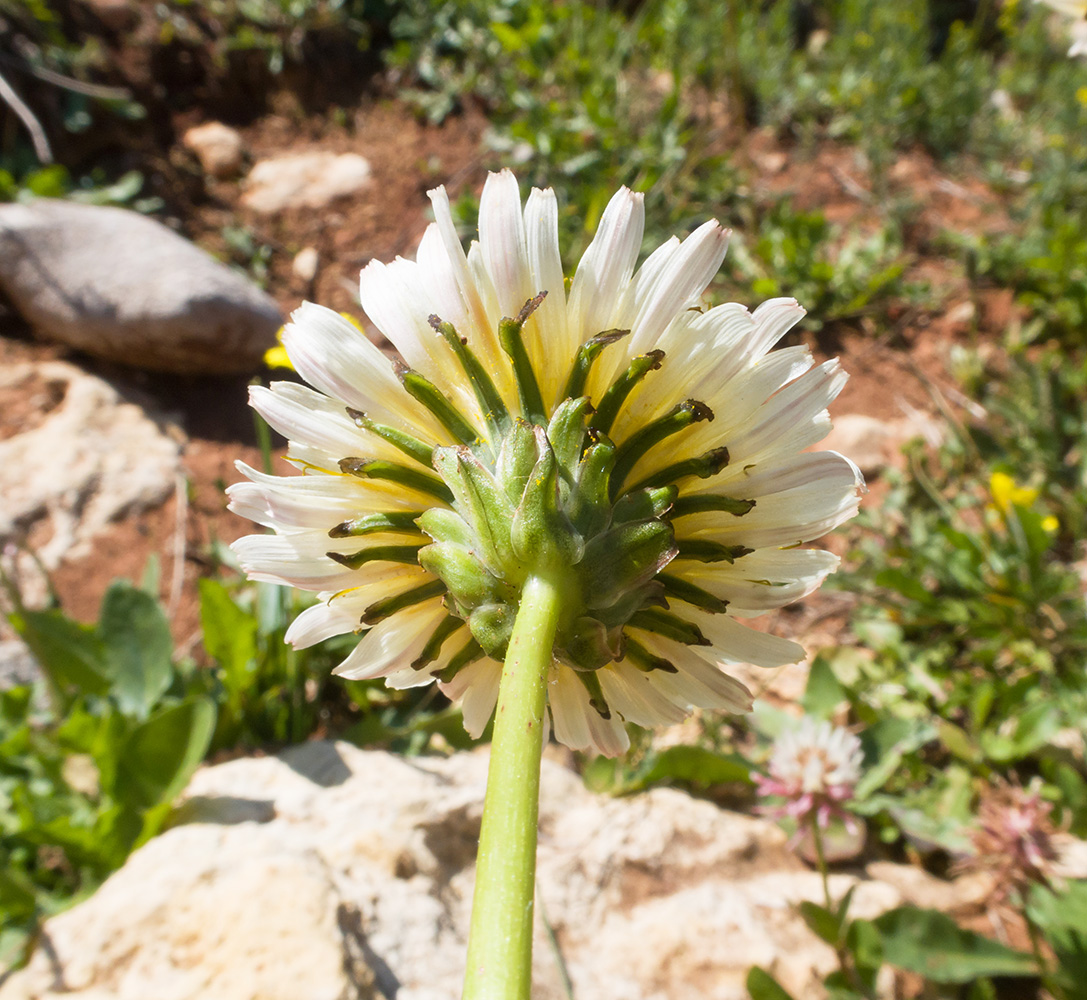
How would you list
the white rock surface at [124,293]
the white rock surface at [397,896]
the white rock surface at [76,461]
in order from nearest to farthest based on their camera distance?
the white rock surface at [397,896], the white rock surface at [76,461], the white rock surface at [124,293]

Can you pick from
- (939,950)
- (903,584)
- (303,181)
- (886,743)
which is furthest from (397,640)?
(303,181)

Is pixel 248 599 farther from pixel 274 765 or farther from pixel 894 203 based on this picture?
pixel 894 203

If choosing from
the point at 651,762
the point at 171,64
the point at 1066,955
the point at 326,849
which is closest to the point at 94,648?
the point at 326,849

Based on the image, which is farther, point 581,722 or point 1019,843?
point 1019,843

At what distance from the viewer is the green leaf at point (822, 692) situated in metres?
2.95

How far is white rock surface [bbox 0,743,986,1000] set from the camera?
1.96 meters

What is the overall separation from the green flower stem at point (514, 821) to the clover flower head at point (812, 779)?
148 cm

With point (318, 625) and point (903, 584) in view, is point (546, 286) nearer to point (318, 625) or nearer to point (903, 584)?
point (318, 625)

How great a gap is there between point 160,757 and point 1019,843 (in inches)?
98.9

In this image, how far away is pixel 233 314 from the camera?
187 inches

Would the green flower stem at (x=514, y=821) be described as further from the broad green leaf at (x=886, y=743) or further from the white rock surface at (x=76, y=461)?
the white rock surface at (x=76, y=461)

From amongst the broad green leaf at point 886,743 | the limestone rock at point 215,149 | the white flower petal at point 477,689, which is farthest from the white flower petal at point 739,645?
the limestone rock at point 215,149

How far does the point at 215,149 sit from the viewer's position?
617cm

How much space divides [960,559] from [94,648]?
3497 mm
